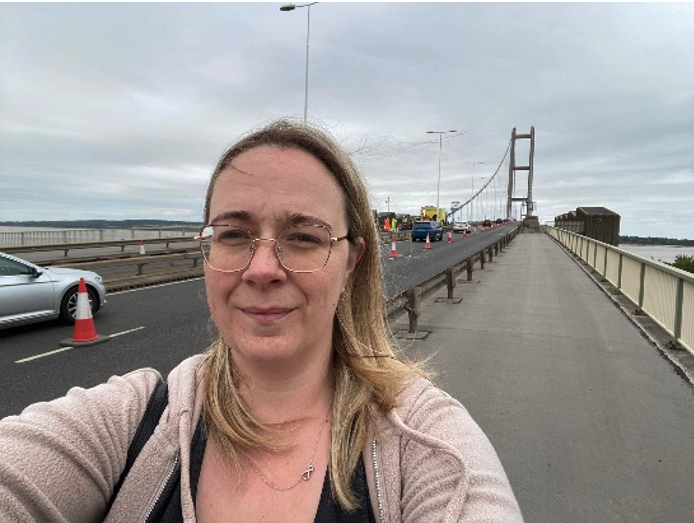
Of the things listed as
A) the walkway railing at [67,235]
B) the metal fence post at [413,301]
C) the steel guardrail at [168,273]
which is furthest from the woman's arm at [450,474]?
the walkway railing at [67,235]

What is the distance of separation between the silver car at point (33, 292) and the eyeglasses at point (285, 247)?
806cm

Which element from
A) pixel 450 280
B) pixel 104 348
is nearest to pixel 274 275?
pixel 104 348

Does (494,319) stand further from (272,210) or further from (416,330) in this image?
(272,210)

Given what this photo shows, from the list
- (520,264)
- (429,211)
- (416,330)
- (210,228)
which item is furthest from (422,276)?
(429,211)

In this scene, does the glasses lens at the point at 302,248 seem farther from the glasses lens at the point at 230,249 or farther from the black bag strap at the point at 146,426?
the black bag strap at the point at 146,426

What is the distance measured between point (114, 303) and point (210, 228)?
34.9ft

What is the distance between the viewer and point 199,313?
10164 mm

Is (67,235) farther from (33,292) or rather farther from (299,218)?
(299,218)

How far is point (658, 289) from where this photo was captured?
8266 millimetres

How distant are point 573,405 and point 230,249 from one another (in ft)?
14.0

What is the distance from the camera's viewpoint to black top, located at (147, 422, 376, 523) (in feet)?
4.38

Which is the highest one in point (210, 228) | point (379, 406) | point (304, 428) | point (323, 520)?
point (210, 228)

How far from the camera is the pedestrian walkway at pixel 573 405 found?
3.25 metres

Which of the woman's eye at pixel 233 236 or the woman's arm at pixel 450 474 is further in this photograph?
the woman's eye at pixel 233 236
